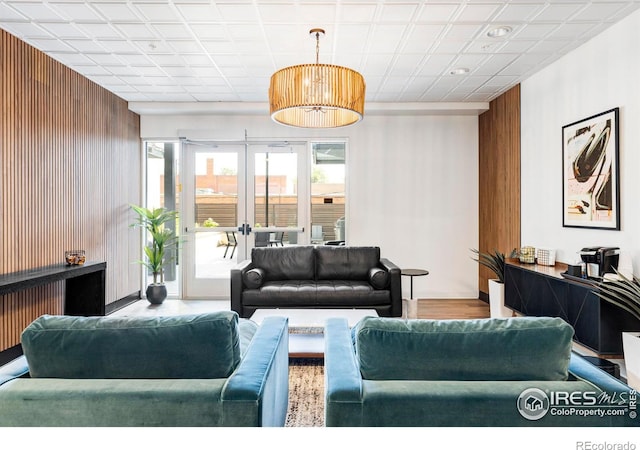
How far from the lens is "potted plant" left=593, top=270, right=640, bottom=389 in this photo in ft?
7.80

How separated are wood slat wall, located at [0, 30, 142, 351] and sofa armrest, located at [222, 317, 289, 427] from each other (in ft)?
9.56

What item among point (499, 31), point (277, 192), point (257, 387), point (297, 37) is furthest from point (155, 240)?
point (499, 31)

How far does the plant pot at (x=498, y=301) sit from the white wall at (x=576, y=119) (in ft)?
2.03

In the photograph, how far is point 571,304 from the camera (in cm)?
Result: 299

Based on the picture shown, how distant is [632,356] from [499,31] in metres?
2.60

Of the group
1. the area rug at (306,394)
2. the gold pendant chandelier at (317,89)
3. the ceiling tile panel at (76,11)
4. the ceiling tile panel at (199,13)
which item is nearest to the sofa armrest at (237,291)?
the area rug at (306,394)

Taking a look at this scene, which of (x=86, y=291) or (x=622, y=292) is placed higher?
(x=622, y=292)

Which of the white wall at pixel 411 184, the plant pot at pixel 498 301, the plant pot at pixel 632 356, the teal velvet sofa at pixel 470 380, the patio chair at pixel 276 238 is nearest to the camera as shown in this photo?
the teal velvet sofa at pixel 470 380

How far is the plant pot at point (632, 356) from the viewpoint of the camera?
93.0 inches

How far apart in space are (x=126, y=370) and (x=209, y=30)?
2850mm

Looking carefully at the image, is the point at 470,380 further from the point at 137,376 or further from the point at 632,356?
the point at 632,356

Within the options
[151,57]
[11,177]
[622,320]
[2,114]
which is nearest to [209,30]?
[151,57]

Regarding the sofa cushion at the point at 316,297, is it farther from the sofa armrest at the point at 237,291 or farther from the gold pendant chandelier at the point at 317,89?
the gold pendant chandelier at the point at 317,89
